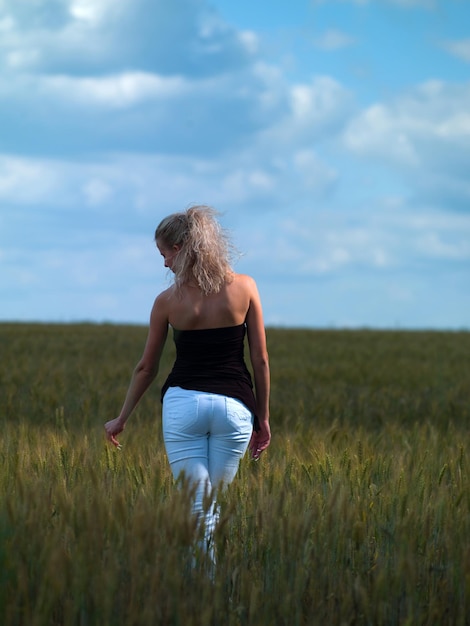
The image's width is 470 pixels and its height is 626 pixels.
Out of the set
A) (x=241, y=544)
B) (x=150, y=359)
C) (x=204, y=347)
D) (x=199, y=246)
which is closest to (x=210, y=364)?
(x=204, y=347)

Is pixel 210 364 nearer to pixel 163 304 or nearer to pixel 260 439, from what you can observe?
pixel 163 304

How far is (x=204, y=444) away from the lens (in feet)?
12.5

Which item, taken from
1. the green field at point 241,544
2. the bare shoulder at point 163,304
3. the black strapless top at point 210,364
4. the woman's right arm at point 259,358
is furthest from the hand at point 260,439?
the bare shoulder at point 163,304

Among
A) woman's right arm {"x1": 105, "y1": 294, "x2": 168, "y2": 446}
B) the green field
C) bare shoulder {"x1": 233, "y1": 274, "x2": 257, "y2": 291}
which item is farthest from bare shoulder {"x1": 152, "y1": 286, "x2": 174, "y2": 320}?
the green field

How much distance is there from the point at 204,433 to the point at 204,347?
381mm

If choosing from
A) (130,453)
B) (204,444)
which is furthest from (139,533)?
(130,453)

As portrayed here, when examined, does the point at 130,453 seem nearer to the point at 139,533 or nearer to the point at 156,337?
the point at 156,337

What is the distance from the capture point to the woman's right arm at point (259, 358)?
154 inches

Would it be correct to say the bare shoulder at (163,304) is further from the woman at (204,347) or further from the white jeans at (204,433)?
the white jeans at (204,433)

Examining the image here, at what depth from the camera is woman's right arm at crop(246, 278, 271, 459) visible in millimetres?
3900

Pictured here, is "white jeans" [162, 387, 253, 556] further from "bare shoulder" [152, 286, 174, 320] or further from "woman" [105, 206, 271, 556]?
"bare shoulder" [152, 286, 174, 320]

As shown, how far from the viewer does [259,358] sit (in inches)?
157

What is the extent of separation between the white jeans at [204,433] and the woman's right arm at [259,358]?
0.18 m

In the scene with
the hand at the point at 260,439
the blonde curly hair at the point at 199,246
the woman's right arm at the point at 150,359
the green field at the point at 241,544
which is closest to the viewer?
the green field at the point at 241,544
